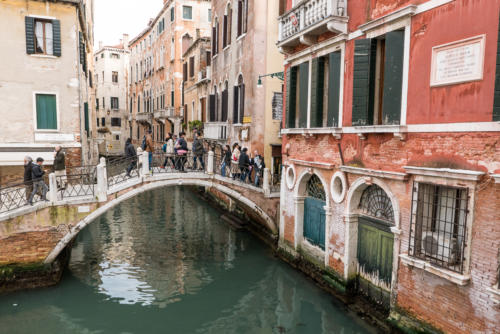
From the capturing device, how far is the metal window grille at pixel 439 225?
19.9 ft

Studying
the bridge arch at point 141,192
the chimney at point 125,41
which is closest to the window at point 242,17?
the bridge arch at point 141,192

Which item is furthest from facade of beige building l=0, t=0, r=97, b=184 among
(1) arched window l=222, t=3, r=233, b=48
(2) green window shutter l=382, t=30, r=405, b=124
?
(2) green window shutter l=382, t=30, r=405, b=124

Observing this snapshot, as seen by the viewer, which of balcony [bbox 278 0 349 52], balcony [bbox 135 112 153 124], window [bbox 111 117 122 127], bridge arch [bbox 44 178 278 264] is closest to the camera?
balcony [bbox 278 0 349 52]

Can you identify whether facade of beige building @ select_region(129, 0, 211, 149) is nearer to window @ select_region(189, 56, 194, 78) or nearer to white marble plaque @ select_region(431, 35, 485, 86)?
window @ select_region(189, 56, 194, 78)

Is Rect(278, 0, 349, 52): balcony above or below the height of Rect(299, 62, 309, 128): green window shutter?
above

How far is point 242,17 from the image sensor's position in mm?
15281

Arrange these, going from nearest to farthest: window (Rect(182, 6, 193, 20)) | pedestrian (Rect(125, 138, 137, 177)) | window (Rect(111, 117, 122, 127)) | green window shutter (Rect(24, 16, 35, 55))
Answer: pedestrian (Rect(125, 138, 137, 177)), green window shutter (Rect(24, 16, 35, 55)), window (Rect(182, 6, 193, 20)), window (Rect(111, 117, 122, 127))

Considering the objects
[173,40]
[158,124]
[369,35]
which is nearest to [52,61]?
[369,35]

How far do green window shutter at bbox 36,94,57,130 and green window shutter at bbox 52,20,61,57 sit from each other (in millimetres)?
1408

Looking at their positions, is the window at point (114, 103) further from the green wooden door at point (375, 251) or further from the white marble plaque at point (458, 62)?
the white marble plaque at point (458, 62)

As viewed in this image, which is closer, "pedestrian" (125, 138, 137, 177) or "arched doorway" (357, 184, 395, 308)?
"arched doorway" (357, 184, 395, 308)

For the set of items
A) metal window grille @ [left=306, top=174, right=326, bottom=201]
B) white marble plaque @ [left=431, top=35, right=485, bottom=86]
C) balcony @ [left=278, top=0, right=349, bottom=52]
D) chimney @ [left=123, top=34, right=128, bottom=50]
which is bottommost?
metal window grille @ [left=306, top=174, right=326, bottom=201]

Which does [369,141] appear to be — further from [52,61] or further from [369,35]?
[52,61]

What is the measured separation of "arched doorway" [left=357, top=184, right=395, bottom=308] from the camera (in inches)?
309
